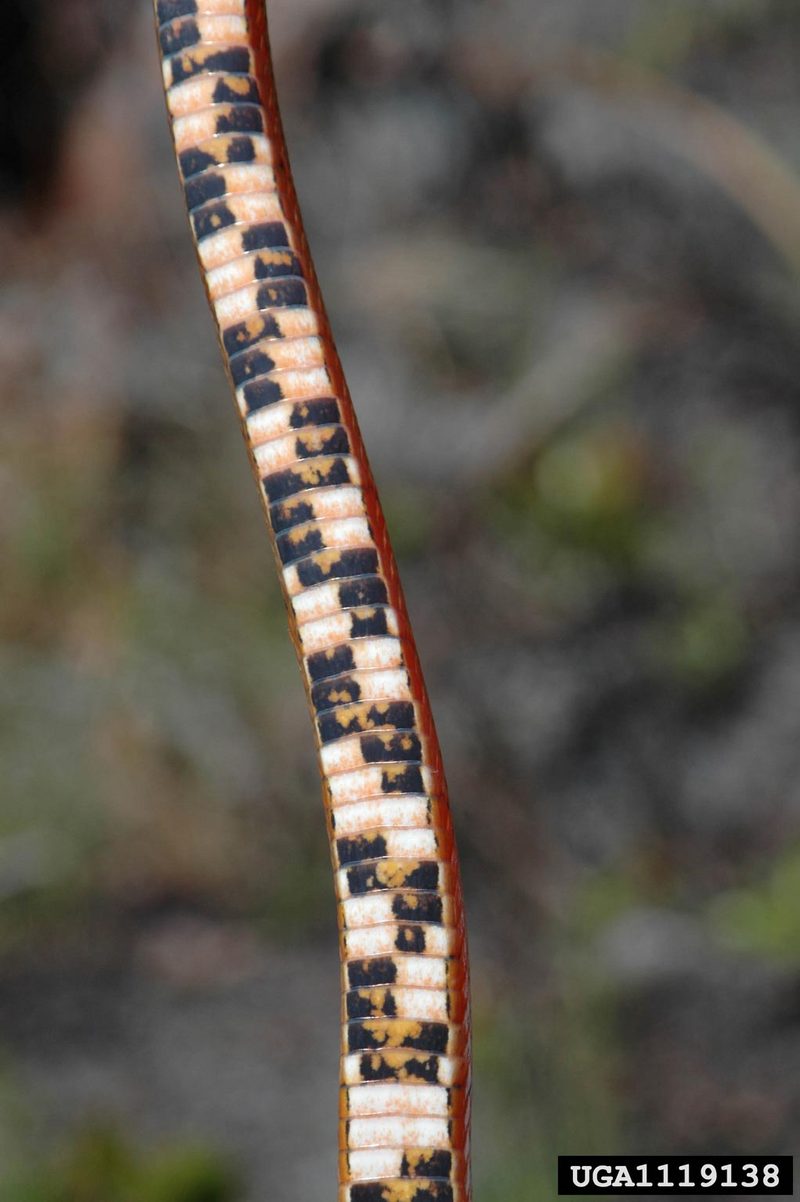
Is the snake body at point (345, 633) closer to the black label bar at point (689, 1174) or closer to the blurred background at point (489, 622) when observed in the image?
the black label bar at point (689, 1174)

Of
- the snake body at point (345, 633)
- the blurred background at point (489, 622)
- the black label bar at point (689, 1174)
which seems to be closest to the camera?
the snake body at point (345, 633)

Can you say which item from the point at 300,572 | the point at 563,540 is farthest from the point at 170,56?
the point at 563,540

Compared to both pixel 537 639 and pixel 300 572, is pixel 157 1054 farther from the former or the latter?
pixel 300 572

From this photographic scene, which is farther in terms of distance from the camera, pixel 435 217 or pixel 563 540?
pixel 435 217

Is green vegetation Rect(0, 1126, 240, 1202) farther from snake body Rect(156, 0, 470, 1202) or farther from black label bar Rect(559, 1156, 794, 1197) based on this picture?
snake body Rect(156, 0, 470, 1202)

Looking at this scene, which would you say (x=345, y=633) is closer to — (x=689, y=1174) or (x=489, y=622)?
(x=689, y=1174)

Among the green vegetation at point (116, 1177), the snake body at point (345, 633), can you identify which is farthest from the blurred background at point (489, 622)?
the snake body at point (345, 633)

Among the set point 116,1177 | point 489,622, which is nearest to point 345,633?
point 116,1177
